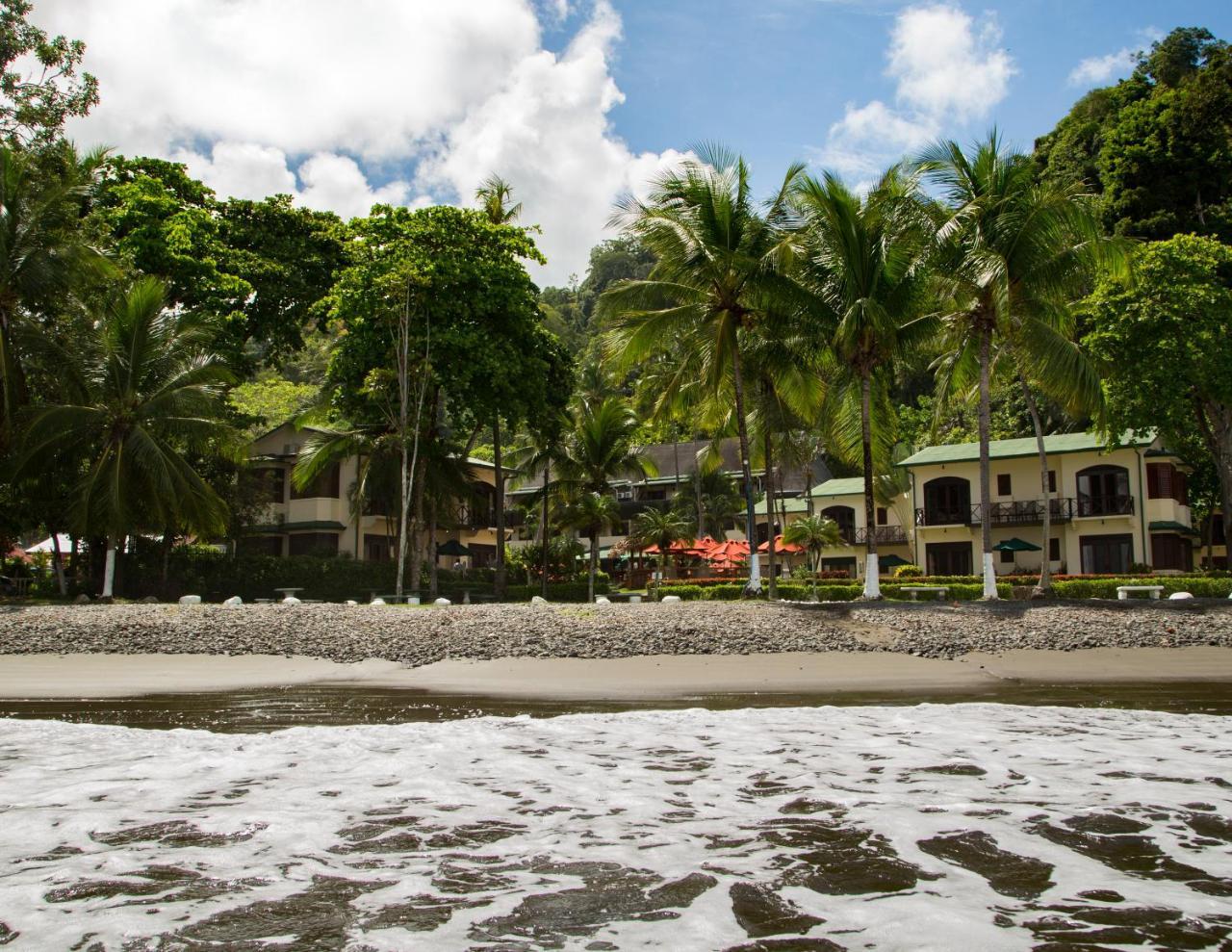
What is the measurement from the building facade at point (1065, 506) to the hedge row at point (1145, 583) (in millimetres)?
8381

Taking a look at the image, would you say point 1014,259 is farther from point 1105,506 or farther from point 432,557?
point 1105,506

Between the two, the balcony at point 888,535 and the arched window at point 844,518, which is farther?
the arched window at point 844,518

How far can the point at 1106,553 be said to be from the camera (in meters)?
37.6

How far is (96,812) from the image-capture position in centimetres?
474

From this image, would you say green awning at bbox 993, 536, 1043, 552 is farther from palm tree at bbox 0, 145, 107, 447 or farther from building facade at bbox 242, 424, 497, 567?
palm tree at bbox 0, 145, 107, 447

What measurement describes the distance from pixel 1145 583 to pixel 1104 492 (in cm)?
1243

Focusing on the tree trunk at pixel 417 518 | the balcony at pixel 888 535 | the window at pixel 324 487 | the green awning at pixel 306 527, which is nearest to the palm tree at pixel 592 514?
the tree trunk at pixel 417 518

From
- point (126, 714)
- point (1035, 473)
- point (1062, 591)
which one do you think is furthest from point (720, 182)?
point (1035, 473)

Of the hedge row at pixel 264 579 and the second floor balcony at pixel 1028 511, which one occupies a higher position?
the second floor balcony at pixel 1028 511

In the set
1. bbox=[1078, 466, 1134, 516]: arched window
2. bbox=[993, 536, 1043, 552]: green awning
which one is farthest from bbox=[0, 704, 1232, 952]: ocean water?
bbox=[1078, 466, 1134, 516]: arched window

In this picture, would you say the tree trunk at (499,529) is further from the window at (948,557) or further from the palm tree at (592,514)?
the window at (948,557)

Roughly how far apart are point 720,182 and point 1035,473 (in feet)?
79.9

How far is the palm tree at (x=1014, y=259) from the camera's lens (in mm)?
18500

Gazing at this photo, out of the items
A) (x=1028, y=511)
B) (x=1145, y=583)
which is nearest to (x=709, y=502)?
(x=1028, y=511)
